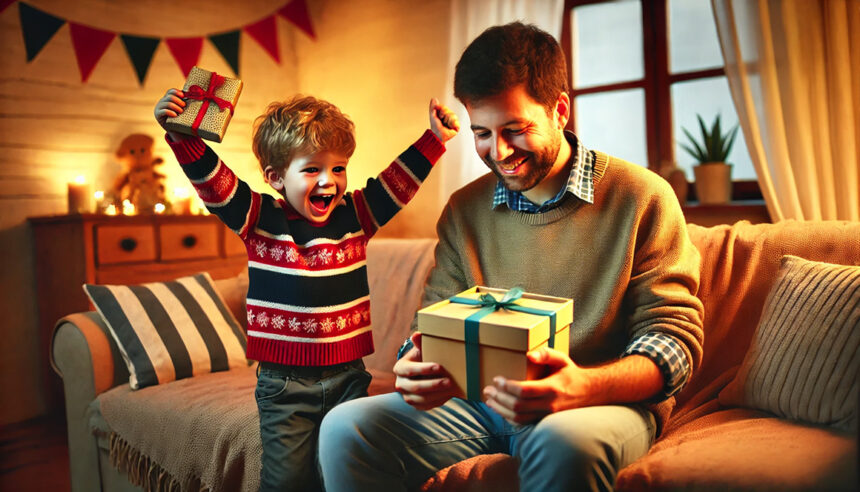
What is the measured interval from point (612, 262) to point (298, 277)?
0.68m

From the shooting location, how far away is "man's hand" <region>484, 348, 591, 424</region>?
917mm

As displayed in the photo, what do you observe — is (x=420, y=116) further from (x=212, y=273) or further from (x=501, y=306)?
(x=501, y=306)

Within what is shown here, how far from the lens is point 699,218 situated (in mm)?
2504

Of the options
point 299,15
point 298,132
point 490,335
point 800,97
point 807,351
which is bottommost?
point 807,351

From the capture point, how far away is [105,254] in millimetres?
2748

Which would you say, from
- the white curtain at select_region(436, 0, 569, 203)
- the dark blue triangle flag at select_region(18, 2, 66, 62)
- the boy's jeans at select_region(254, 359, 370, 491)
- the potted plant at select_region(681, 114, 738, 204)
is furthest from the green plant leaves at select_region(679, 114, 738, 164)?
the dark blue triangle flag at select_region(18, 2, 66, 62)

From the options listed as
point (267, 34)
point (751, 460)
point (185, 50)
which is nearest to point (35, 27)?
point (185, 50)

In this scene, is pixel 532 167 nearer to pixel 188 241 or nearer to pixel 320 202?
pixel 320 202

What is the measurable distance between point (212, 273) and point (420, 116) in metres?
1.50

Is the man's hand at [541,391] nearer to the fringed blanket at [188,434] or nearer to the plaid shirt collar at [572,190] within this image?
the plaid shirt collar at [572,190]

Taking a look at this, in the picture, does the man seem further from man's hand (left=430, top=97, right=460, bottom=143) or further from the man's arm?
man's hand (left=430, top=97, right=460, bottom=143)

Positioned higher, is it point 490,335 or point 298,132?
point 298,132

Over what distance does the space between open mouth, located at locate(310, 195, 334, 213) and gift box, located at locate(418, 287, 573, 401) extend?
0.42 m

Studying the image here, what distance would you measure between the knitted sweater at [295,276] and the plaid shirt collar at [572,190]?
36cm
